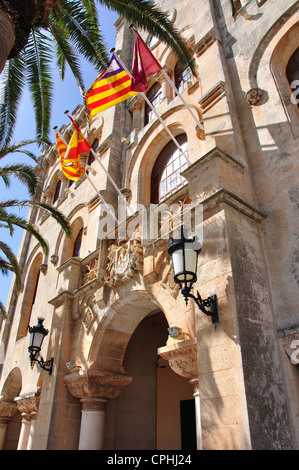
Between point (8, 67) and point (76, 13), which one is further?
point (8, 67)

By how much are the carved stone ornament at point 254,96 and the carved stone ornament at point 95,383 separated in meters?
6.59

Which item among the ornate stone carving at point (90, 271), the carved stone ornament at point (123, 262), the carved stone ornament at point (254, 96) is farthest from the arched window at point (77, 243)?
the carved stone ornament at point (254, 96)

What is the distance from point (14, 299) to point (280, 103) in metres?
14.3

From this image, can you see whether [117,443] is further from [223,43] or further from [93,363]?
[223,43]

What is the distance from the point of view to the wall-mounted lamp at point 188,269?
4734 mm

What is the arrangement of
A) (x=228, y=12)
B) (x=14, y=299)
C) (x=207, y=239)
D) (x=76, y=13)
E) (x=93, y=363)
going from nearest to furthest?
(x=207, y=239), (x=76, y=13), (x=93, y=363), (x=228, y=12), (x=14, y=299)

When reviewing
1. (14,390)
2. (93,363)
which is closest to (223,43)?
(93,363)

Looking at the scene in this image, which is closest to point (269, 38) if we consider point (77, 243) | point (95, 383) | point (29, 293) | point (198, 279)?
point (198, 279)

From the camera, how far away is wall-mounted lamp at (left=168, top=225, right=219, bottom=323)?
186 inches

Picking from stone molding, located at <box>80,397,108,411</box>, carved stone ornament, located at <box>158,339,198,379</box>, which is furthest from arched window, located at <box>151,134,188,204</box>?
stone molding, located at <box>80,397,108,411</box>

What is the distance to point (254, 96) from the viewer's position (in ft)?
23.2

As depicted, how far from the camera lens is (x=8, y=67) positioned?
8148 millimetres

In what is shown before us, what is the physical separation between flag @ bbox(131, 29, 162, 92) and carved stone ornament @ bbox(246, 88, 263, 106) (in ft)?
6.72

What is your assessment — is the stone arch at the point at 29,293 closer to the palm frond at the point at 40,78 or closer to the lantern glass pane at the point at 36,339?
the lantern glass pane at the point at 36,339
